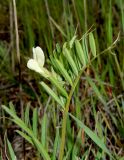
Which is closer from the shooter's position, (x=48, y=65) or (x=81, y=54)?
(x=81, y=54)

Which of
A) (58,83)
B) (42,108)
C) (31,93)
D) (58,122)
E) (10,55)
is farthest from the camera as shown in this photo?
(10,55)

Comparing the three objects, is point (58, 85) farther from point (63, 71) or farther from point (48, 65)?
point (48, 65)

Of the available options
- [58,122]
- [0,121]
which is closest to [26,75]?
[0,121]

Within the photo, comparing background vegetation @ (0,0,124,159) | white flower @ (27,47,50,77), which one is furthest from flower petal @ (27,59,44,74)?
background vegetation @ (0,0,124,159)

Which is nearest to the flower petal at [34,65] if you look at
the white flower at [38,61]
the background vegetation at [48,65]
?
the white flower at [38,61]

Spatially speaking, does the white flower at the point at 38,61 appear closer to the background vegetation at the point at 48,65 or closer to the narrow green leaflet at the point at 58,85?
the narrow green leaflet at the point at 58,85

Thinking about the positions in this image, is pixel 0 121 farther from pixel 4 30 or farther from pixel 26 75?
pixel 4 30

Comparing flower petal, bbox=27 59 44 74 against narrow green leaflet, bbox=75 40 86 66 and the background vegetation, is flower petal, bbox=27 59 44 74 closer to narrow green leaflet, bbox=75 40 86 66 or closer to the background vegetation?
narrow green leaflet, bbox=75 40 86 66

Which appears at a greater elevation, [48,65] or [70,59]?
[48,65]

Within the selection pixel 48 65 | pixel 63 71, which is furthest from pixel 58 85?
pixel 48 65

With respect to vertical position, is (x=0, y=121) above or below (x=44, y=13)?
below

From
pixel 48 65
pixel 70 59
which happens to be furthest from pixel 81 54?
pixel 48 65
